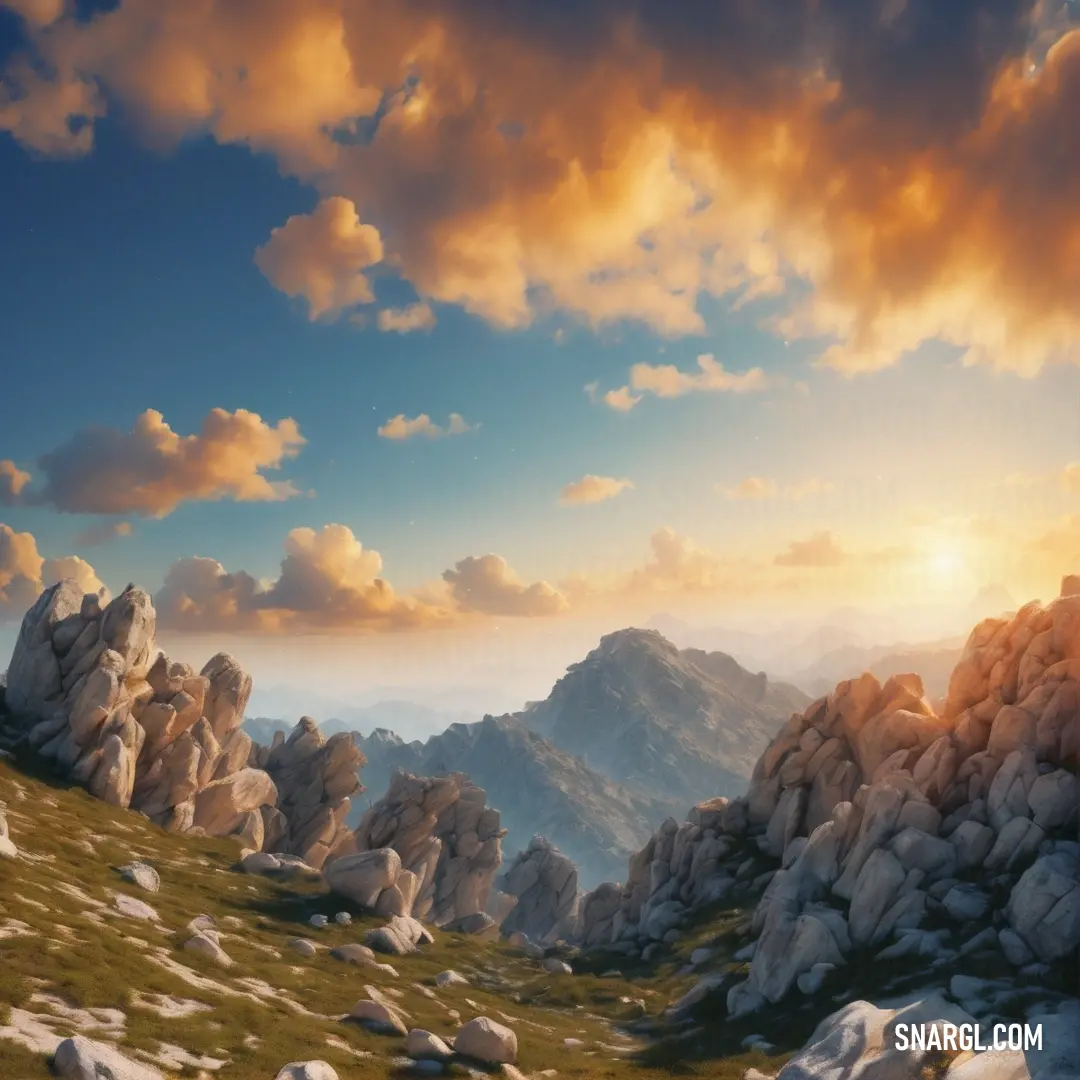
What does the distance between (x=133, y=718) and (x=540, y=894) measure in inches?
4169

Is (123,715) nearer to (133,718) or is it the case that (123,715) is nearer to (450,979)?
(133,718)

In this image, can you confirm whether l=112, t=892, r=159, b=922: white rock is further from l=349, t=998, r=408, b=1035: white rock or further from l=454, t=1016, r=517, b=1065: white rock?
l=454, t=1016, r=517, b=1065: white rock

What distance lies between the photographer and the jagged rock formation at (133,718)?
4173 inches

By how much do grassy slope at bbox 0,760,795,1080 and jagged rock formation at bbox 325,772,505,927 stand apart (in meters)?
46.8

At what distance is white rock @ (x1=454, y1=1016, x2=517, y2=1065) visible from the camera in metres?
43.2

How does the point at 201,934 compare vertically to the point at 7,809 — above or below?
below

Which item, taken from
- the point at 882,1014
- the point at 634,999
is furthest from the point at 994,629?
the point at 882,1014

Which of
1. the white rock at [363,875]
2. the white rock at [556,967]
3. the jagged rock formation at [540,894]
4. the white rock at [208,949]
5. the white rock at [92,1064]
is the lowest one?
the jagged rock formation at [540,894]

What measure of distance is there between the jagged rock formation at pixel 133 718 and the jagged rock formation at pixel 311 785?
7210 millimetres

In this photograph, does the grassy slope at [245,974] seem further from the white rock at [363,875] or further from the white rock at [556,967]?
the white rock at [363,875]

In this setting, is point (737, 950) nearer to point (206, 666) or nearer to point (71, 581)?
point (206, 666)

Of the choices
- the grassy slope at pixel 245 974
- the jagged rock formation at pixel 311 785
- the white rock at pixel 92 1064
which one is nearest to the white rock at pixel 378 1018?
the grassy slope at pixel 245 974

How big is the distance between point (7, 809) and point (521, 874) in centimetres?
12755

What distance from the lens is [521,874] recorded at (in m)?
178
